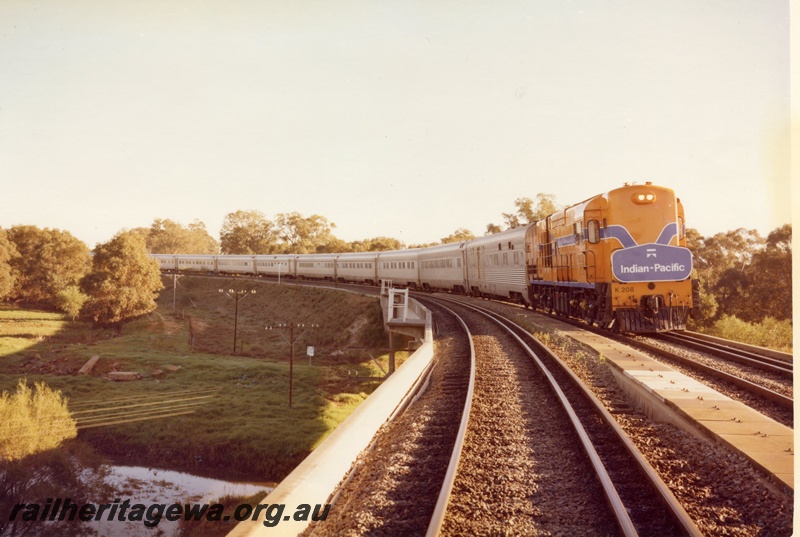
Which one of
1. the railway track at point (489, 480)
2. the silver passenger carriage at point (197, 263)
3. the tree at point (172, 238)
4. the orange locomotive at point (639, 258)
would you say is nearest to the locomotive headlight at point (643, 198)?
the orange locomotive at point (639, 258)

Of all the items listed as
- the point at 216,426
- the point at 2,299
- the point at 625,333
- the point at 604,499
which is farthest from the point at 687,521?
the point at 2,299

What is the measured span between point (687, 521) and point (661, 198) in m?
14.2

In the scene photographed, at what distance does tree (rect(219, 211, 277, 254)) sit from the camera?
373ft

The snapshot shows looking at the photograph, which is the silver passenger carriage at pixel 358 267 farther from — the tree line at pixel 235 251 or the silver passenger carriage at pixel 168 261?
the silver passenger carriage at pixel 168 261

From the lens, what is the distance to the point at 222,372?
4344 centimetres

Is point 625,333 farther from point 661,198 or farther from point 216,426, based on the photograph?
point 216,426

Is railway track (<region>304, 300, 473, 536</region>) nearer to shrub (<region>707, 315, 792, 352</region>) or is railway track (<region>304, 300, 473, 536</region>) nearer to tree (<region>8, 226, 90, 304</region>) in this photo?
shrub (<region>707, 315, 792, 352</region>)

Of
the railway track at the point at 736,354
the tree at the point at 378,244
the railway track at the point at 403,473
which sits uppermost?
the tree at the point at 378,244

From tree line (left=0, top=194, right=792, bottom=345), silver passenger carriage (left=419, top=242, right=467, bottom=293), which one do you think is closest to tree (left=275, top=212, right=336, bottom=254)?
tree line (left=0, top=194, right=792, bottom=345)

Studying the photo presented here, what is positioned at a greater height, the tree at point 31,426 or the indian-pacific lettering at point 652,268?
the indian-pacific lettering at point 652,268

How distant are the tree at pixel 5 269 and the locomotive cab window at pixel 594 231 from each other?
6617 cm

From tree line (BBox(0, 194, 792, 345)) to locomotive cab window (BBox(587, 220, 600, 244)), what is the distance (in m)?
3.21

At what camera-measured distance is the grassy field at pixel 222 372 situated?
102ft

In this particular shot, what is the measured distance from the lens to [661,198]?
55.7 ft
